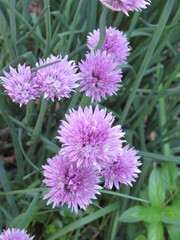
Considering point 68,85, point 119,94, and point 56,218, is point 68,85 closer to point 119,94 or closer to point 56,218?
point 119,94

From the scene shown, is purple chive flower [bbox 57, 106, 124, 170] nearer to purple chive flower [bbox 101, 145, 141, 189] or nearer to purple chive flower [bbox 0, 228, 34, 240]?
purple chive flower [bbox 101, 145, 141, 189]

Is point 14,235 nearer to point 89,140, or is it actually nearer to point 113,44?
point 89,140

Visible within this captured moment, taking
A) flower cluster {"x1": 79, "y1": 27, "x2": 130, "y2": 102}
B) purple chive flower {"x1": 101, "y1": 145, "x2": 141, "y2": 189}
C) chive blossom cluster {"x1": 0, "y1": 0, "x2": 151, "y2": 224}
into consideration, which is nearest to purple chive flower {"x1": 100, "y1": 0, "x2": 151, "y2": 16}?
chive blossom cluster {"x1": 0, "y1": 0, "x2": 151, "y2": 224}

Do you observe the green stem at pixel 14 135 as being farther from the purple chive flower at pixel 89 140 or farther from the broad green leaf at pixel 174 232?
the broad green leaf at pixel 174 232

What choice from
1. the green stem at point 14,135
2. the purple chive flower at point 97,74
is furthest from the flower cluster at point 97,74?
the green stem at point 14,135

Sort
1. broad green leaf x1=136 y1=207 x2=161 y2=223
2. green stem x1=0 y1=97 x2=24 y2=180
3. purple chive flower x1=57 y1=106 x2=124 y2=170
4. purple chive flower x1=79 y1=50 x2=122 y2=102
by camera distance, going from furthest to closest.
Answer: broad green leaf x1=136 y1=207 x2=161 y2=223 < green stem x1=0 y1=97 x2=24 y2=180 < purple chive flower x1=79 y1=50 x2=122 y2=102 < purple chive flower x1=57 y1=106 x2=124 y2=170
